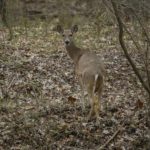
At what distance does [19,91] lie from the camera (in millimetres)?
11469

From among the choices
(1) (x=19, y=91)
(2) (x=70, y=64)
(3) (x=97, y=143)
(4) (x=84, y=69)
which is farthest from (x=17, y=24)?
(3) (x=97, y=143)

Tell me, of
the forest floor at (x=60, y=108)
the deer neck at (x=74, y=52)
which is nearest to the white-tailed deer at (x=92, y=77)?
the forest floor at (x=60, y=108)

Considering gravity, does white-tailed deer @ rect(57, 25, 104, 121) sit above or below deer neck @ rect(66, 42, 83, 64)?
below

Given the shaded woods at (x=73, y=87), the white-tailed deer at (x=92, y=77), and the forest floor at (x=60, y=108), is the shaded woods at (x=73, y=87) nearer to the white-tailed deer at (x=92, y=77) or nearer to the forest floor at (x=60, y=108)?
the forest floor at (x=60, y=108)

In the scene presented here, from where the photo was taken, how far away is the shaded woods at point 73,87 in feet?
26.6

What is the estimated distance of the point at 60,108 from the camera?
9.95 m

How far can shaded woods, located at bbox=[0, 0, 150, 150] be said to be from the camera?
812cm

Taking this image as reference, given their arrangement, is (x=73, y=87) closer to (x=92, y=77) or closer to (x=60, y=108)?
(x=60, y=108)

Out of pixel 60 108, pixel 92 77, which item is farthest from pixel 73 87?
pixel 92 77

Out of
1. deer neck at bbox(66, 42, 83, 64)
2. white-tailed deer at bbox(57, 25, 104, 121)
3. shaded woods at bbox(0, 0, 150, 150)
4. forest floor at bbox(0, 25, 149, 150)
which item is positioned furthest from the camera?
deer neck at bbox(66, 42, 83, 64)

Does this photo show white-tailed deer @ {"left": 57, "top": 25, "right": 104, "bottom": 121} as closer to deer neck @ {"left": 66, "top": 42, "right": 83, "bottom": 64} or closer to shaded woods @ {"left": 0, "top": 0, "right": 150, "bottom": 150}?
shaded woods @ {"left": 0, "top": 0, "right": 150, "bottom": 150}

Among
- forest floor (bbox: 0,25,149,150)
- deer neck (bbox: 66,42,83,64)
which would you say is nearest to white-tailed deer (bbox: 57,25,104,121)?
forest floor (bbox: 0,25,149,150)

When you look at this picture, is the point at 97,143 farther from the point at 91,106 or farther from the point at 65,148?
the point at 91,106

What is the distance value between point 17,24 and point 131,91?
9.66 metres
